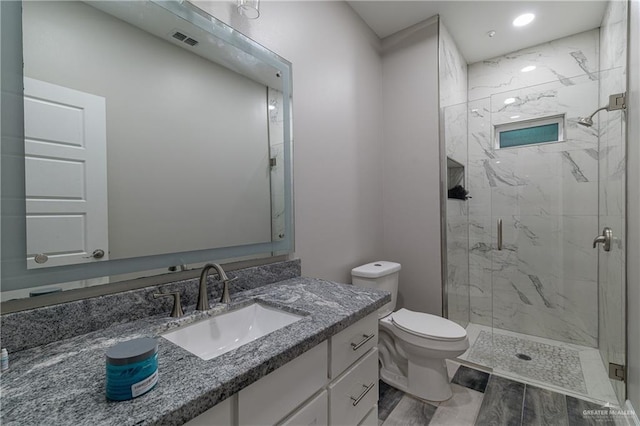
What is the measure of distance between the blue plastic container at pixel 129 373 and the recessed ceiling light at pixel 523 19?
3.17m

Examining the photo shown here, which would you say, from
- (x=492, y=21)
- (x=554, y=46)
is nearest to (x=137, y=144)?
(x=492, y=21)

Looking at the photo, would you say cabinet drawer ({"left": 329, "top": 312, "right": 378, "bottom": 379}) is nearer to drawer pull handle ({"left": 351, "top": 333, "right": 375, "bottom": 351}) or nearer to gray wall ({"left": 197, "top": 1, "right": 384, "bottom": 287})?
drawer pull handle ({"left": 351, "top": 333, "right": 375, "bottom": 351})

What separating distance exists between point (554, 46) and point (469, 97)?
2.50ft

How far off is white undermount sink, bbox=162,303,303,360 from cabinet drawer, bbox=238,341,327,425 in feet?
0.67

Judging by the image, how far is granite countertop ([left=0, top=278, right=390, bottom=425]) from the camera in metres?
0.52

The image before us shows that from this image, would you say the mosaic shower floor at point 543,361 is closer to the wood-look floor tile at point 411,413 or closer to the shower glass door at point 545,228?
the shower glass door at point 545,228

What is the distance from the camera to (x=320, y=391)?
93 cm

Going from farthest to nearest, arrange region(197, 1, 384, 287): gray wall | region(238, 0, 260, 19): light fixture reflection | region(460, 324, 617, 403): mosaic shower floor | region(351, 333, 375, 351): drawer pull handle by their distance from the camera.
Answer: region(460, 324, 617, 403): mosaic shower floor
region(197, 1, 384, 287): gray wall
region(238, 0, 260, 19): light fixture reflection
region(351, 333, 375, 351): drawer pull handle

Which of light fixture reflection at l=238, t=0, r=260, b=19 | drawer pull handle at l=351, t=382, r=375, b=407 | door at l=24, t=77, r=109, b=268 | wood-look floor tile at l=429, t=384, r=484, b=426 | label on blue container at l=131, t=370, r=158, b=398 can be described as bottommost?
wood-look floor tile at l=429, t=384, r=484, b=426

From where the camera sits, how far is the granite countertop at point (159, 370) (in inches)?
20.3

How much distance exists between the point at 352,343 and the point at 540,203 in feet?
7.38

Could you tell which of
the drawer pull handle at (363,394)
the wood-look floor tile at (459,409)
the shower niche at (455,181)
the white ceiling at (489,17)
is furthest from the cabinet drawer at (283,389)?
the white ceiling at (489,17)

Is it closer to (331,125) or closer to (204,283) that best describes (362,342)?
(204,283)

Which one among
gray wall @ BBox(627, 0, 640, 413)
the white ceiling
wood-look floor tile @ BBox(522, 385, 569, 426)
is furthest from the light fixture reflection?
wood-look floor tile @ BBox(522, 385, 569, 426)
